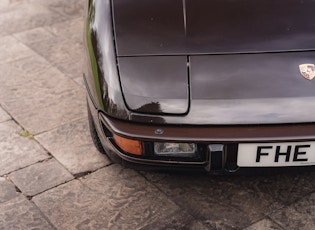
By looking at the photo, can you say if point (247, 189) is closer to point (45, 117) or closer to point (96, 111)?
point (96, 111)

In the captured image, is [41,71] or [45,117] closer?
[45,117]

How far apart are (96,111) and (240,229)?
0.92 m

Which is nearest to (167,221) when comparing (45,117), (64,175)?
(64,175)

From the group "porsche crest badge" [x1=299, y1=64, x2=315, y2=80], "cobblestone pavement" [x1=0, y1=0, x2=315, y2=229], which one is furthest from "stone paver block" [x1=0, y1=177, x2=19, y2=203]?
"porsche crest badge" [x1=299, y1=64, x2=315, y2=80]

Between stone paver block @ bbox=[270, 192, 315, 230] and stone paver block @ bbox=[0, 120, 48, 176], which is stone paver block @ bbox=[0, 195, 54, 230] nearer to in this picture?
stone paver block @ bbox=[0, 120, 48, 176]

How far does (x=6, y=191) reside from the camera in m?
2.86

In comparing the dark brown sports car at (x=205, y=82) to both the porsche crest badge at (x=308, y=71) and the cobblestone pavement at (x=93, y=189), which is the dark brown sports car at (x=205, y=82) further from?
the cobblestone pavement at (x=93, y=189)

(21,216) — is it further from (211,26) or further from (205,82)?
(211,26)

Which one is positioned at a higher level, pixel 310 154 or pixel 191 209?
pixel 310 154

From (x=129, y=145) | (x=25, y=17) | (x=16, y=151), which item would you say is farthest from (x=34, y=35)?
(x=129, y=145)

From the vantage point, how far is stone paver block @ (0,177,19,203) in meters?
2.81

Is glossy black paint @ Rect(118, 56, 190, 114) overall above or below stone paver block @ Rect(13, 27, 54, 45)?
above

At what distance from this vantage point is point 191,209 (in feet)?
8.70

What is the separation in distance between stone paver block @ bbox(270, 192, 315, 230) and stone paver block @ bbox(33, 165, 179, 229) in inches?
20.9
